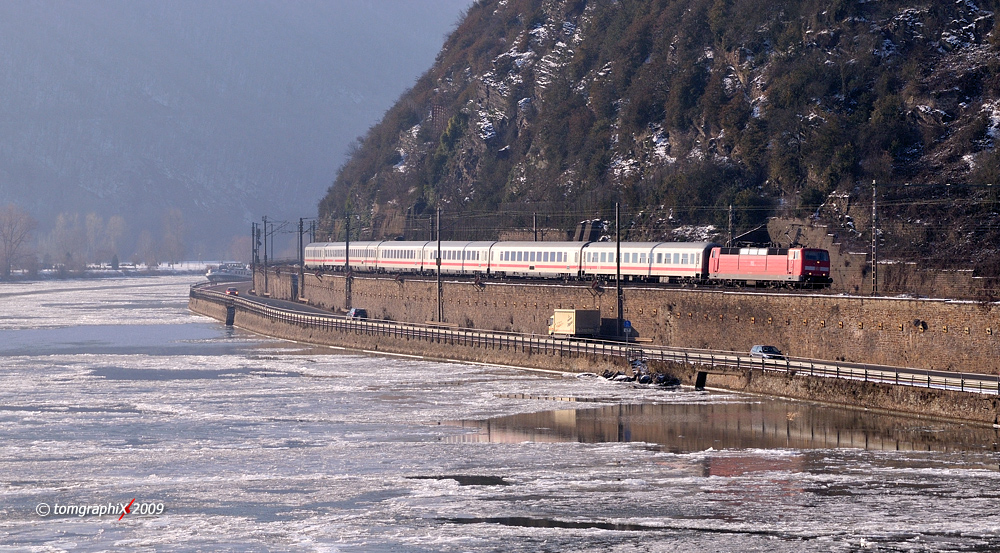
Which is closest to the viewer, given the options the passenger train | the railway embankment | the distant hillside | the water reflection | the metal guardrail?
the water reflection

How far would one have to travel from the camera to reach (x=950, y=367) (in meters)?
45.8

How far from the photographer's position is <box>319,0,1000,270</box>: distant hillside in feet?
243

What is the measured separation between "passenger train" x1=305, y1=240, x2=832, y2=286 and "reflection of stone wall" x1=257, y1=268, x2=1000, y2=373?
132 inches

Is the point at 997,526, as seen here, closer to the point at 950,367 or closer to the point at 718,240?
the point at 950,367

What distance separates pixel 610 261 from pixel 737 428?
29.6m

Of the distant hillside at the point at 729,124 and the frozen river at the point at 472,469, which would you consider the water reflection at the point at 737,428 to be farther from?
the distant hillside at the point at 729,124

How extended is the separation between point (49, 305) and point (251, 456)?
10551 cm

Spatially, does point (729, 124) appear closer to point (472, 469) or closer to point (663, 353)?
point (663, 353)

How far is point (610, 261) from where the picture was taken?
70062 mm

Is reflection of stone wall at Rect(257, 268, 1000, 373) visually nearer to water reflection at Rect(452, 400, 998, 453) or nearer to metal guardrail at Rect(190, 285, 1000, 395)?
metal guardrail at Rect(190, 285, 1000, 395)

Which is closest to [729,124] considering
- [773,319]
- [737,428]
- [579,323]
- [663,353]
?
[579,323]

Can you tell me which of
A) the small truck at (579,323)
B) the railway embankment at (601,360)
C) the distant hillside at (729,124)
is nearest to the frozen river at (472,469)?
the railway embankment at (601,360)

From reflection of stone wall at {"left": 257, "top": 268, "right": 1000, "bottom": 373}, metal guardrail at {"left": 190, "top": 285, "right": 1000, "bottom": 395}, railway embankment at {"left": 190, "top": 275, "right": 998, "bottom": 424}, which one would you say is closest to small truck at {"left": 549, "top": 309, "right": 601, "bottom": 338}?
metal guardrail at {"left": 190, "top": 285, "right": 1000, "bottom": 395}

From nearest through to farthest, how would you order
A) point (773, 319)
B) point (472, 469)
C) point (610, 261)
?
point (472, 469) → point (773, 319) → point (610, 261)
